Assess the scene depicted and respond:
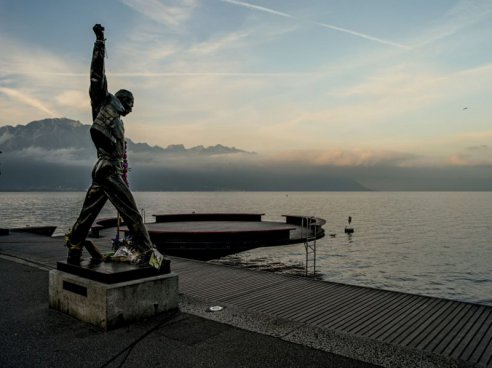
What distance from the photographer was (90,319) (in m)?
6.38

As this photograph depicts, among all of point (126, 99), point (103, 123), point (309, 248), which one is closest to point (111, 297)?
point (103, 123)

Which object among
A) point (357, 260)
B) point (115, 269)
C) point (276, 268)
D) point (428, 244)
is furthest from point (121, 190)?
point (428, 244)

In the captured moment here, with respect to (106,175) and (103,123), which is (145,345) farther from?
(103,123)

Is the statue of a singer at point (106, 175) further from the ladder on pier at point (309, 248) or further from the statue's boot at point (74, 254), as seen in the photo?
the ladder on pier at point (309, 248)

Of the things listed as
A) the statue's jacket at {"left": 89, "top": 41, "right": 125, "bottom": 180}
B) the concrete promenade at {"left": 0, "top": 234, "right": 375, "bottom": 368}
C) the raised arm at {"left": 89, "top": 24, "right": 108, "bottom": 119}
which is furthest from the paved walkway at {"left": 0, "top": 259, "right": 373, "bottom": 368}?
the raised arm at {"left": 89, "top": 24, "right": 108, "bottom": 119}

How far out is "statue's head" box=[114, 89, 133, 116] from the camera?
746 cm

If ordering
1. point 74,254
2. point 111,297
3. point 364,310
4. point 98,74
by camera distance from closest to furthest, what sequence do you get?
point 111,297, point 98,74, point 74,254, point 364,310

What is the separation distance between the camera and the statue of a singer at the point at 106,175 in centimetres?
687

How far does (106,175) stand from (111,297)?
2.23m

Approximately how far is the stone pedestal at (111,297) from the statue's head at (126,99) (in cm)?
332

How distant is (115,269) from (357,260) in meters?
22.5

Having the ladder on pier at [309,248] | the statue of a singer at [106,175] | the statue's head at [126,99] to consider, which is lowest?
the ladder on pier at [309,248]

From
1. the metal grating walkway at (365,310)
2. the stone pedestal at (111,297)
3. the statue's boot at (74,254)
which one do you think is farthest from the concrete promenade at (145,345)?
the metal grating walkway at (365,310)

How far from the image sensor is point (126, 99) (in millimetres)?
7477
